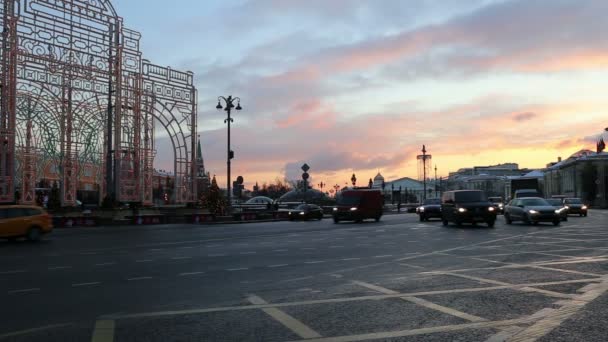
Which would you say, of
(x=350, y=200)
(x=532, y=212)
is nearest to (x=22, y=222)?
(x=350, y=200)

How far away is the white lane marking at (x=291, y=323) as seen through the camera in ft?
20.4

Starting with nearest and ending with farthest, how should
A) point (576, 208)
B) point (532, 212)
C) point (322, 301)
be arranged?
1. point (322, 301)
2. point (532, 212)
3. point (576, 208)

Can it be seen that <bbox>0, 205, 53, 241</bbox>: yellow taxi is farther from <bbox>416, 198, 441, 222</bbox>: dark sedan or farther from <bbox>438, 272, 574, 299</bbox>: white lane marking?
<bbox>416, 198, 441, 222</bbox>: dark sedan

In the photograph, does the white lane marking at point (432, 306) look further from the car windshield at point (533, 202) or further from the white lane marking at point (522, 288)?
the car windshield at point (533, 202)

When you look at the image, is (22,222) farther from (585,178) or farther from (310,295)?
(585,178)

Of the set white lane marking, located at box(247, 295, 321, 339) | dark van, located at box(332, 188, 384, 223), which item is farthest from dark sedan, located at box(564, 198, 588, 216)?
white lane marking, located at box(247, 295, 321, 339)

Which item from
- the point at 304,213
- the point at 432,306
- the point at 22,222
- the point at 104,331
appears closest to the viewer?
the point at 104,331

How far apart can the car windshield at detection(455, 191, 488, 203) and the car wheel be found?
804 inches

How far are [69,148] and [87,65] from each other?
5.34 m

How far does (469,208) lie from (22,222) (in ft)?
68.8

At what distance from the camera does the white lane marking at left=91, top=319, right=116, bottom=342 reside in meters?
6.04

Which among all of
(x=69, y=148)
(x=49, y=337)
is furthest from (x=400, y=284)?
(x=69, y=148)

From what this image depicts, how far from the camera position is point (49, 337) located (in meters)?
6.17

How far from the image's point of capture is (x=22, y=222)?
21.8 metres
